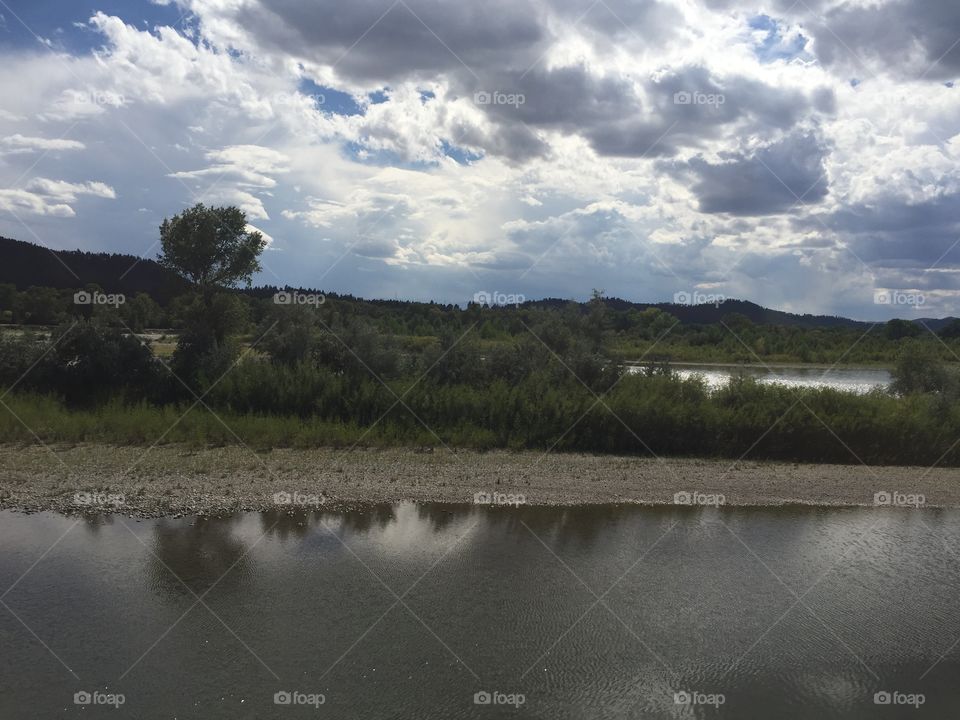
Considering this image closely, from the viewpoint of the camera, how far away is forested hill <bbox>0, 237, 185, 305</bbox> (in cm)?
5516

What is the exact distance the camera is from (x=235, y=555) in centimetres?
1146

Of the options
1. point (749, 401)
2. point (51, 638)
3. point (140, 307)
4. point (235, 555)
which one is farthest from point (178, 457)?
point (749, 401)

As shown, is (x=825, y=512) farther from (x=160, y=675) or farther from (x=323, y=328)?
(x=323, y=328)
